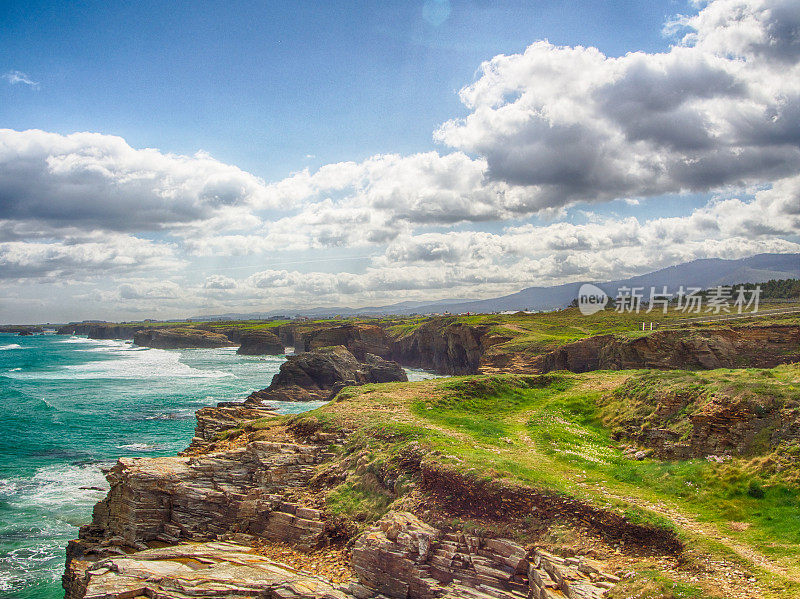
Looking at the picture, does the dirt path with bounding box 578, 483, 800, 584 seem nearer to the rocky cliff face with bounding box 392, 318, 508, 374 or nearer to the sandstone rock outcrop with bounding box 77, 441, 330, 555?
the sandstone rock outcrop with bounding box 77, 441, 330, 555

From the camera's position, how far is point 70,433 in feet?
139

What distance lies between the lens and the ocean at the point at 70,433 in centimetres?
2208

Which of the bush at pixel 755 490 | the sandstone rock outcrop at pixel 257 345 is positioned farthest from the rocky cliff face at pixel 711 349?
the sandstone rock outcrop at pixel 257 345

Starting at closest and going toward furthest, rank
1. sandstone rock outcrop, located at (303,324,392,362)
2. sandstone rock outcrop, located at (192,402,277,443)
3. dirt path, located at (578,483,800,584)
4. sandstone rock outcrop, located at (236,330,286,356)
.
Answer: dirt path, located at (578,483,800,584) < sandstone rock outcrop, located at (192,402,277,443) < sandstone rock outcrop, located at (303,324,392,362) < sandstone rock outcrop, located at (236,330,286,356)

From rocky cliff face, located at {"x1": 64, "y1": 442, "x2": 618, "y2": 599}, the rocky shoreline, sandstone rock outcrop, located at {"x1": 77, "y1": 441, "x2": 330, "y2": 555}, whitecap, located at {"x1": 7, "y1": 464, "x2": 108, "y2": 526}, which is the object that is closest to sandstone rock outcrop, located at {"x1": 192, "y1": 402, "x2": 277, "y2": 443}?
the rocky shoreline

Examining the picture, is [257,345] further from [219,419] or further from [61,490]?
[219,419]

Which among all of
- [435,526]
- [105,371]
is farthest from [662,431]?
[105,371]

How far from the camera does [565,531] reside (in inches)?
484

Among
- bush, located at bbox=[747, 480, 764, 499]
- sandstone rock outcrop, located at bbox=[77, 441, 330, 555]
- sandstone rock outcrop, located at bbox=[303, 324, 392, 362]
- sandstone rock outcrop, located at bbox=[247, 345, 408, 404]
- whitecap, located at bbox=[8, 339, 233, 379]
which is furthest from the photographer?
sandstone rock outcrop, located at bbox=[303, 324, 392, 362]

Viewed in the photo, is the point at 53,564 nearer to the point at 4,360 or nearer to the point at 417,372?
the point at 417,372

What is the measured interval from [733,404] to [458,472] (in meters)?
10.6

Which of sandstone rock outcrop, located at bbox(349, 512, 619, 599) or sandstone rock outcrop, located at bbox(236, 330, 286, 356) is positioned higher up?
sandstone rock outcrop, located at bbox(349, 512, 619, 599)

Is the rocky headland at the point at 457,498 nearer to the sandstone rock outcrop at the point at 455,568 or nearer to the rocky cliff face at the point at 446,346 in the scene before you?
the sandstone rock outcrop at the point at 455,568

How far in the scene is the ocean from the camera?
22078 mm
